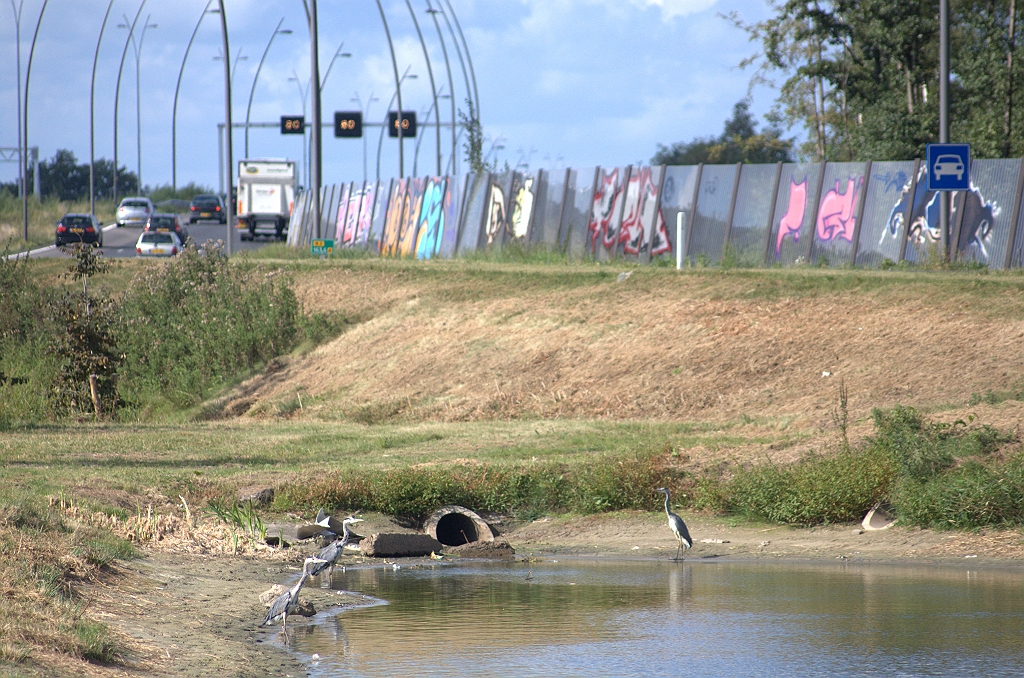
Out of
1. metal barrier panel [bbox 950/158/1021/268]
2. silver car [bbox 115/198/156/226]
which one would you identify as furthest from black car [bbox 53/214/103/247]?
metal barrier panel [bbox 950/158/1021/268]

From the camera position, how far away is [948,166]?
23.6m

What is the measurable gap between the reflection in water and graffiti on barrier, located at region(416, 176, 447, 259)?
2672 cm

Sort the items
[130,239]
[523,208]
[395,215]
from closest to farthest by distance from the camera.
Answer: [523,208]
[395,215]
[130,239]

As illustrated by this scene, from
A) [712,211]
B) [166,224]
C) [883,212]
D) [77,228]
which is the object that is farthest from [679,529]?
[77,228]

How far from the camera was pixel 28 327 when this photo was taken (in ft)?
101

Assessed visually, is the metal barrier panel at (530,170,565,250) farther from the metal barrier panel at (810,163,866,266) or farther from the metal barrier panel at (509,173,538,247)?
the metal barrier panel at (810,163,866,266)

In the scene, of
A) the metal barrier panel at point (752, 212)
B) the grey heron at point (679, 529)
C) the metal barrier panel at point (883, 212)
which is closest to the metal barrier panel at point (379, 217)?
the metal barrier panel at point (752, 212)

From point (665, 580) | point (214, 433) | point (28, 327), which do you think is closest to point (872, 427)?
point (665, 580)

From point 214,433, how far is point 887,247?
551 inches

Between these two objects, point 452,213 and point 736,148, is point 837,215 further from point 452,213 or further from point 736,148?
point 736,148

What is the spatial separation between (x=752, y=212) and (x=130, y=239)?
135 feet

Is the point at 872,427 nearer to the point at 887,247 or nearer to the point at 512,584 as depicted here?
the point at 512,584

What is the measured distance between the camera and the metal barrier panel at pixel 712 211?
1161 inches

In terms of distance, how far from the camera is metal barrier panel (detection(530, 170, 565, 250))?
33.9 m
